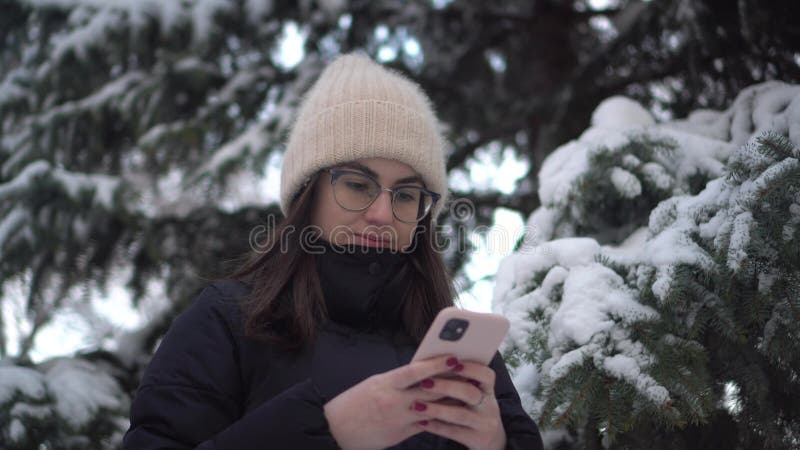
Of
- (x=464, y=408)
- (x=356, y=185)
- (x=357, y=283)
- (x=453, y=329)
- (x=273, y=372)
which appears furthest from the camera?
(x=356, y=185)

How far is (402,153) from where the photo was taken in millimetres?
1963

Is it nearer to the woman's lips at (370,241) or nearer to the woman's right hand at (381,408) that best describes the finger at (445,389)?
the woman's right hand at (381,408)

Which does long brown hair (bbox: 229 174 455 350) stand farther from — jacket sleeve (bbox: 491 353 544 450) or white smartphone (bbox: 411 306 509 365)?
white smartphone (bbox: 411 306 509 365)

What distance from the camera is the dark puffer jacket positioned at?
137 centimetres

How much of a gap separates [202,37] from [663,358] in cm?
314

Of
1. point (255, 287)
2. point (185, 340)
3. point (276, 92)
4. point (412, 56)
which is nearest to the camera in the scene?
point (185, 340)

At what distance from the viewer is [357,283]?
1.76 metres

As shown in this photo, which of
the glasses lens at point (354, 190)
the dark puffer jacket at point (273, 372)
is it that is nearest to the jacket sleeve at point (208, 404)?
the dark puffer jacket at point (273, 372)

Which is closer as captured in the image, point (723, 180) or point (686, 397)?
point (686, 397)

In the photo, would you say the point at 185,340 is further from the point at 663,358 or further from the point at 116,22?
the point at 116,22

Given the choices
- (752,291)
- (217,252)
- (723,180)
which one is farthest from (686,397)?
(217,252)

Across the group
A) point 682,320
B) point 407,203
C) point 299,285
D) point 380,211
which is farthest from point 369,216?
point 682,320

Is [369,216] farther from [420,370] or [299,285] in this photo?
[420,370]

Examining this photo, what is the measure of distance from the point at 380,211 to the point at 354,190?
0.34 ft
